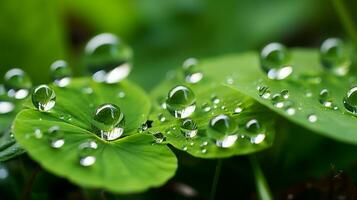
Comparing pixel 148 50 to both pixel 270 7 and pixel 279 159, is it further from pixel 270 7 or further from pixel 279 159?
pixel 279 159

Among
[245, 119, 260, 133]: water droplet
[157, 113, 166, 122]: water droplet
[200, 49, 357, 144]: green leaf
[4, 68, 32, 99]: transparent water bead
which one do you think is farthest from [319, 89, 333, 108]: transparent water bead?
[4, 68, 32, 99]: transparent water bead

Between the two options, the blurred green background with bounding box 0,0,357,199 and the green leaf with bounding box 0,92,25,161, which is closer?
the green leaf with bounding box 0,92,25,161

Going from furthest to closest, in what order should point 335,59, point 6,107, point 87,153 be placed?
point 335,59
point 6,107
point 87,153

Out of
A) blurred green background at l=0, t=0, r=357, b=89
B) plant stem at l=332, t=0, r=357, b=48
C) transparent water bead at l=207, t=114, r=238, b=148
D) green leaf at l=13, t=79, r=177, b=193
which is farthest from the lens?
blurred green background at l=0, t=0, r=357, b=89

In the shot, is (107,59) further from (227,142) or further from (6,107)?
(227,142)

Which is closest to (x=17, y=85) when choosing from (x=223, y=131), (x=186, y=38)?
(x=223, y=131)

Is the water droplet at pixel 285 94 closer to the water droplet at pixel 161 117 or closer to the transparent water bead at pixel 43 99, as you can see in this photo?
the water droplet at pixel 161 117

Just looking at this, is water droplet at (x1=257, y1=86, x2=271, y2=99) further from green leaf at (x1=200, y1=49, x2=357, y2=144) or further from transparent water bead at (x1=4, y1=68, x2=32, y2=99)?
transparent water bead at (x1=4, y1=68, x2=32, y2=99)
